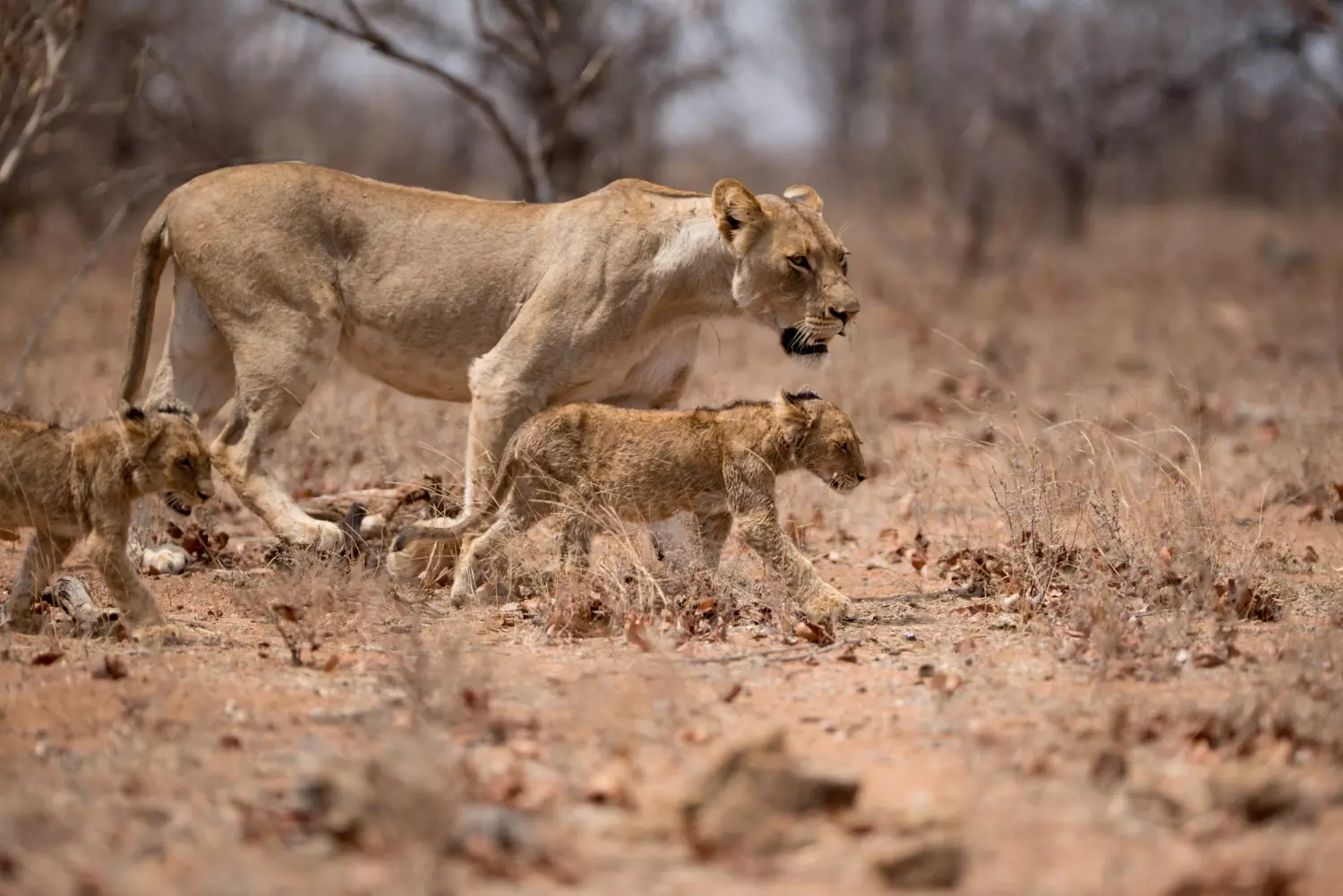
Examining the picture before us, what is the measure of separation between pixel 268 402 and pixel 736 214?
2.15 metres

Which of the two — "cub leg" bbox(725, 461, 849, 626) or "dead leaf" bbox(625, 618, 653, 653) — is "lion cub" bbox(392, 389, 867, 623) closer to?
"cub leg" bbox(725, 461, 849, 626)

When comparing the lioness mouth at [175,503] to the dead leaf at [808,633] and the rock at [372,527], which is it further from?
the dead leaf at [808,633]

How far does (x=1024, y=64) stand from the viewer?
25.1 m

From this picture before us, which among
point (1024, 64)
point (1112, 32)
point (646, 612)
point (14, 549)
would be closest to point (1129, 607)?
point (646, 612)

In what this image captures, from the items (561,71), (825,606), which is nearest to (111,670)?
(825,606)

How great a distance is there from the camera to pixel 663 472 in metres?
5.77

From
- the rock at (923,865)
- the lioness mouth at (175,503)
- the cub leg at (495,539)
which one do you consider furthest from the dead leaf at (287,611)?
the rock at (923,865)

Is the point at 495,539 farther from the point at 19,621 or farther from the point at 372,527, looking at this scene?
the point at 19,621

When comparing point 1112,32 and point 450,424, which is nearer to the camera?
point 450,424

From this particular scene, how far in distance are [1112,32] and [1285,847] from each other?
91.8 feet

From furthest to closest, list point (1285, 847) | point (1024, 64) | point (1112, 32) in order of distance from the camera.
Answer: point (1112, 32)
point (1024, 64)
point (1285, 847)

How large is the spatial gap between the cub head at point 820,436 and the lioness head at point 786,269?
0.48 meters

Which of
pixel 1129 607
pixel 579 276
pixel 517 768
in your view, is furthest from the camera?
pixel 579 276

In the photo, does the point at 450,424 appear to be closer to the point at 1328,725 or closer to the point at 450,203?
the point at 450,203
